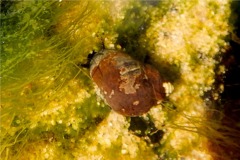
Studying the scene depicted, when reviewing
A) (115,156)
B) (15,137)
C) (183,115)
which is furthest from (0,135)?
(183,115)

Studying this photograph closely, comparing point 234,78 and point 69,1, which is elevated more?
point 69,1

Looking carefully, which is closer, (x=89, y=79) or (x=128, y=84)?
(x=128, y=84)

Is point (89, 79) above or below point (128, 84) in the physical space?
below

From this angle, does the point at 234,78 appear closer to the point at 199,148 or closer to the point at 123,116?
the point at 199,148

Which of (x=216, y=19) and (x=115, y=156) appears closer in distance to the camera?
(x=115, y=156)
